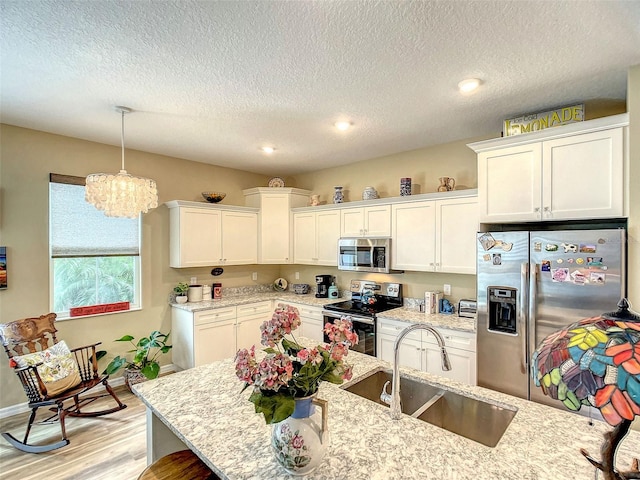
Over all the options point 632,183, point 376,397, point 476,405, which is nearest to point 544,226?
point 632,183

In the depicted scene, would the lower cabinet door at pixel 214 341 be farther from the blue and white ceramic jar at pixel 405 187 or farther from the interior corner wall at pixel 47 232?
the blue and white ceramic jar at pixel 405 187

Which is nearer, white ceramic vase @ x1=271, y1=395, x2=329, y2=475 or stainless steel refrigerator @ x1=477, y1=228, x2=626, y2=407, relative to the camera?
white ceramic vase @ x1=271, y1=395, x2=329, y2=475

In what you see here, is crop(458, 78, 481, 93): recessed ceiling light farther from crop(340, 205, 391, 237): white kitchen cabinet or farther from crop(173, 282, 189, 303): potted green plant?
crop(173, 282, 189, 303): potted green plant

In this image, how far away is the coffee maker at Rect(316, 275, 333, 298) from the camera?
4617 mm

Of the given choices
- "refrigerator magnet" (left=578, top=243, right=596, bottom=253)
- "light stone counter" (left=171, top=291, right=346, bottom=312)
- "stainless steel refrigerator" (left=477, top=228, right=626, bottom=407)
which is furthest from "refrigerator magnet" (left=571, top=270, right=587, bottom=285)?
"light stone counter" (left=171, top=291, right=346, bottom=312)

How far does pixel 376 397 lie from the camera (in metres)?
1.90

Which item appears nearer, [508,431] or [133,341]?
[508,431]

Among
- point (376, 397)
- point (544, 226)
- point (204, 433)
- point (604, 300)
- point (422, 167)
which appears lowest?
point (376, 397)

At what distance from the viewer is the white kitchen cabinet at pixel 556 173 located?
7.25ft

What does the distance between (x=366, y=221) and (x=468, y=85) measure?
199 centimetres

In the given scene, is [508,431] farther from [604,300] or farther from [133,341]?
[133,341]

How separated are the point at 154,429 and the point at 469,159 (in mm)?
3552

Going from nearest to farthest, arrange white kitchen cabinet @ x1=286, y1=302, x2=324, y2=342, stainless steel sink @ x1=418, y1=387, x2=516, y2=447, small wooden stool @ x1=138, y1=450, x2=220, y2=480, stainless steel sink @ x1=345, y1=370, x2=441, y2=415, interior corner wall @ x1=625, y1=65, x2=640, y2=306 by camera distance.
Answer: small wooden stool @ x1=138, y1=450, x2=220, y2=480 < stainless steel sink @ x1=418, y1=387, x2=516, y2=447 < stainless steel sink @ x1=345, y1=370, x2=441, y2=415 < interior corner wall @ x1=625, y1=65, x2=640, y2=306 < white kitchen cabinet @ x1=286, y1=302, x2=324, y2=342

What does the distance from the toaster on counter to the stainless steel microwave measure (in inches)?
33.3
